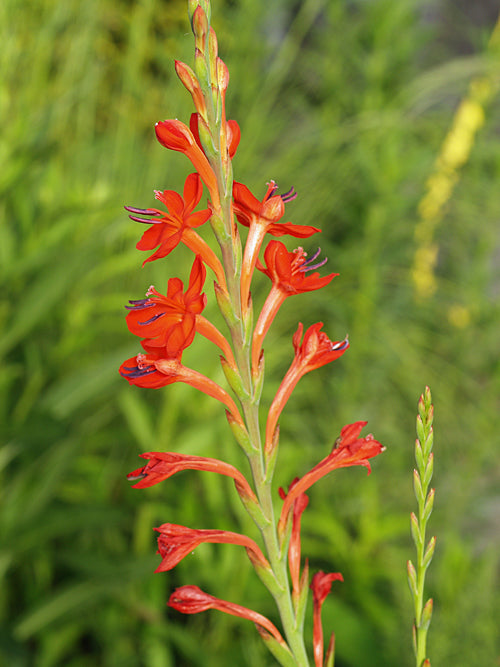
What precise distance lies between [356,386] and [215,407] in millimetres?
257

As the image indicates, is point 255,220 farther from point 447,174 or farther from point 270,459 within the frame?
point 447,174

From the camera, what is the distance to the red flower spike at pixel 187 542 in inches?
6.6

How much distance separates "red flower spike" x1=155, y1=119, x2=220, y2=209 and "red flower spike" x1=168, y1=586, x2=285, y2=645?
0.39ft

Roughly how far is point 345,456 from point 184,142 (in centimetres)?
10

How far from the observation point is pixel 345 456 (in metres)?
0.19

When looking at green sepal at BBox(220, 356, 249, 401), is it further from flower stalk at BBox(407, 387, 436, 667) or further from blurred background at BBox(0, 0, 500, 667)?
blurred background at BBox(0, 0, 500, 667)

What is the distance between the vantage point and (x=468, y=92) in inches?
42.8

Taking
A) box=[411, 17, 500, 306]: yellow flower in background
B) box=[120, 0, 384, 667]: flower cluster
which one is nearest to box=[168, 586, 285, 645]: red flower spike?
box=[120, 0, 384, 667]: flower cluster

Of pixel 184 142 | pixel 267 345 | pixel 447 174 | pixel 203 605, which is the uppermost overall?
pixel 184 142

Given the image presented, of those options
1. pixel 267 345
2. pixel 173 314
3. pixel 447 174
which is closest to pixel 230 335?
pixel 173 314

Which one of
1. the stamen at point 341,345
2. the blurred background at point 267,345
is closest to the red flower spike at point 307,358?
the stamen at point 341,345

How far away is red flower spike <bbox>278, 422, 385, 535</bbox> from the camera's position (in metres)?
0.18

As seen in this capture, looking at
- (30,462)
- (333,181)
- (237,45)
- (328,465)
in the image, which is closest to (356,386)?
(333,181)

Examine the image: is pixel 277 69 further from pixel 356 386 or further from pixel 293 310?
pixel 356 386
